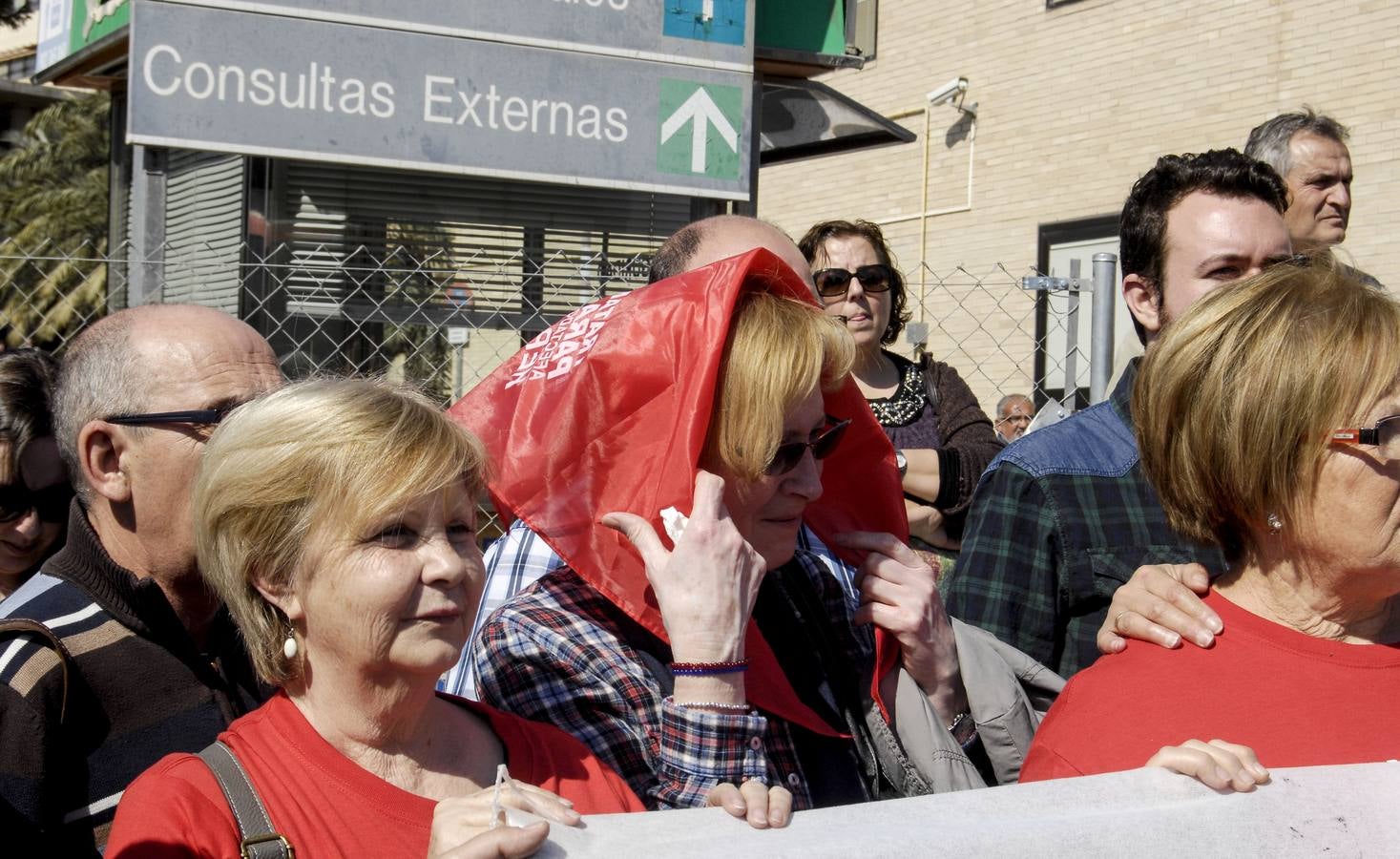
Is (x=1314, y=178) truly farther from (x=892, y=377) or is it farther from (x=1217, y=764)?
(x=1217, y=764)

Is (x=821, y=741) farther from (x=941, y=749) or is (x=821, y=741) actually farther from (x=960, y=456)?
(x=960, y=456)

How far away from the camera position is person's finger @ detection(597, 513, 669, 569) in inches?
79.1

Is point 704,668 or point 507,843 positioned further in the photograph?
point 704,668

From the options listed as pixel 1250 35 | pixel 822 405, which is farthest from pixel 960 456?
pixel 1250 35

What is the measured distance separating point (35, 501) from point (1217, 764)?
2446mm

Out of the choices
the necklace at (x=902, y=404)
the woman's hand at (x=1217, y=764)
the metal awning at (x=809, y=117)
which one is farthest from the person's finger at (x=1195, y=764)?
the metal awning at (x=809, y=117)

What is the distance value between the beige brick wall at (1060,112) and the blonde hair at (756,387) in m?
8.56

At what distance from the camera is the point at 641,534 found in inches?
80.7

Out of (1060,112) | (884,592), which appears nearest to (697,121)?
(884,592)

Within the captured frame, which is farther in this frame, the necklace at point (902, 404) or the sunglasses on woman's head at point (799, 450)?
the necklace at point (902, 404)

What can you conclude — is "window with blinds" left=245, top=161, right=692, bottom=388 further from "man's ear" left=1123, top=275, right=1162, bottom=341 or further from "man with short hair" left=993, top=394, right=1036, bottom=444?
"man with short hair" left=993, top=394, right=1036, bottom=444

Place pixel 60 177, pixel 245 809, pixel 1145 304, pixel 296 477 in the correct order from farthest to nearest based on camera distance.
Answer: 1. pixel 60 177
2. pixel 1145 304
3. pixel 296 477
4. pixel 245 809

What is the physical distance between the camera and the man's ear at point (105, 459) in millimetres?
2357

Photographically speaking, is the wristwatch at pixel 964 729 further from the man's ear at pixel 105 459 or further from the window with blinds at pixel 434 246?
the window with blinds at pixel 434 246
